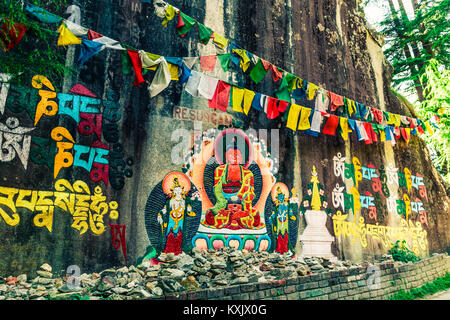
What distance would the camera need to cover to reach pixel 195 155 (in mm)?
6500

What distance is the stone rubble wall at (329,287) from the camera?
4.13 meters

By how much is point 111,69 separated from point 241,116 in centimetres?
269

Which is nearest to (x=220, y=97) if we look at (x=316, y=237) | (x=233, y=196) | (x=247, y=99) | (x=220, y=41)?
(x=247, y=99)

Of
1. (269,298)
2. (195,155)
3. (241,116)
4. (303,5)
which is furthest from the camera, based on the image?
(303,5)

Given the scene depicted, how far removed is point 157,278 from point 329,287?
8.50 ft

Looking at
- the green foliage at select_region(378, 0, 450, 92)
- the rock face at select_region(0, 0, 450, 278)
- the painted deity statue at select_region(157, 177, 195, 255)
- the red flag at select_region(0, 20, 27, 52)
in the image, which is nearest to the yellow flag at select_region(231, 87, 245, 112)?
the rock face at select_region(0, 0, 450, 278)

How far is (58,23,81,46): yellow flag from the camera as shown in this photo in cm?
479

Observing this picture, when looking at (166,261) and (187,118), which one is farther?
(187,118)

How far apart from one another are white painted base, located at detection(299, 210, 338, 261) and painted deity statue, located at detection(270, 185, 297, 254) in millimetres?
422

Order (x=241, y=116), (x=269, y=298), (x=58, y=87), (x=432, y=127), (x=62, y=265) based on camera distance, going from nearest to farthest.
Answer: (x=269, y=298), (x=62, y=265), (x=58, y=87), (x=241, y=116), (x=432, y=127)

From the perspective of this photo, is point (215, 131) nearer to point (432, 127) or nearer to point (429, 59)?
point (432, 127)

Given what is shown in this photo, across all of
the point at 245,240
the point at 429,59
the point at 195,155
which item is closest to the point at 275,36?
the point at 195,155

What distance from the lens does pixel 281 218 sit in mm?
7215

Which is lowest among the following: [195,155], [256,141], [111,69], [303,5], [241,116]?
[195,155]
